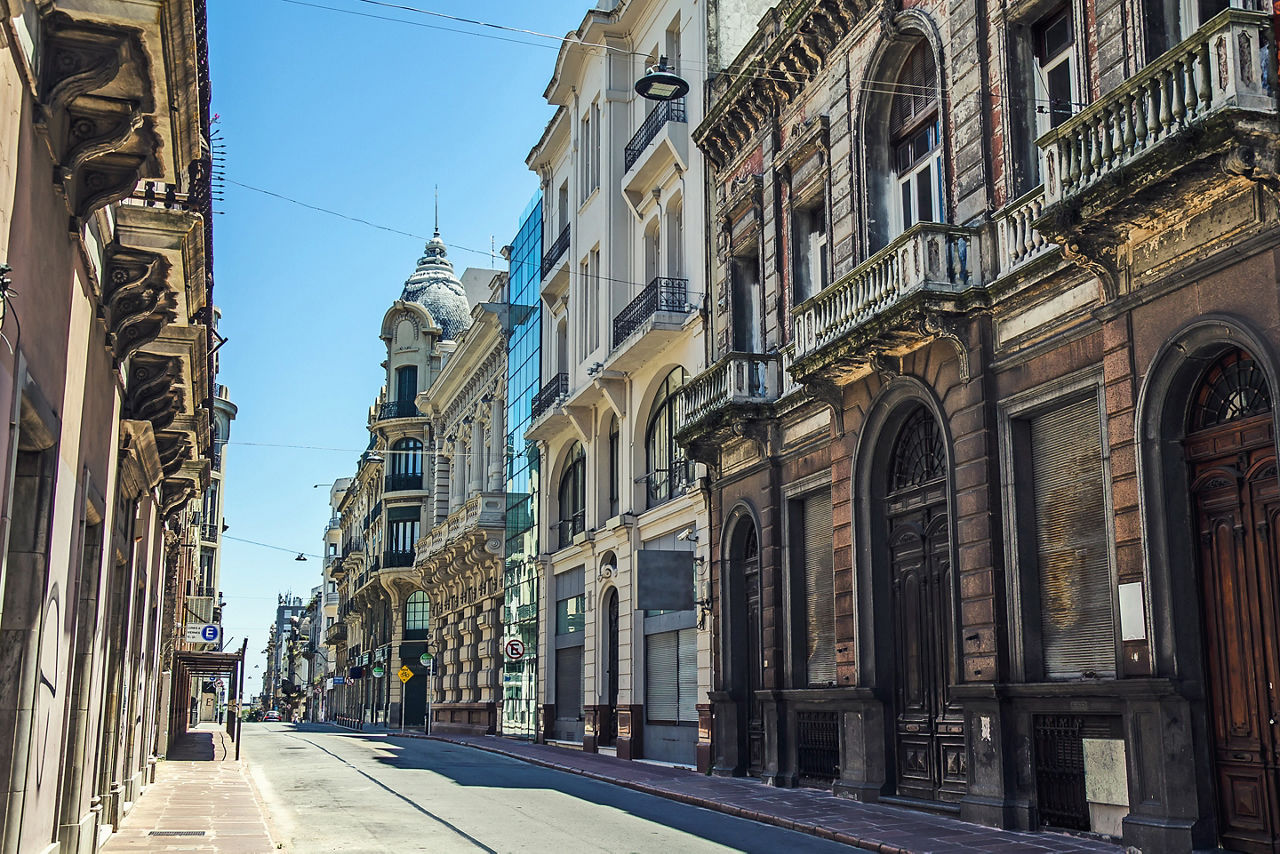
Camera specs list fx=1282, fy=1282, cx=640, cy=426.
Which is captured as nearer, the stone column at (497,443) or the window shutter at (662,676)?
the window shutter at (662,676)

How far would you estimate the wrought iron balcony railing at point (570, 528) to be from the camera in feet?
114

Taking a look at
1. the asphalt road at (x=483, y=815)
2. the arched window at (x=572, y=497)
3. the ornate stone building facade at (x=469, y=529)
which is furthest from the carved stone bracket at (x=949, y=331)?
the ornate stone building facade at (x=469, y=529)

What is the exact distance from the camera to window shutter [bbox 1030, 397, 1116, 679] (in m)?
13.7

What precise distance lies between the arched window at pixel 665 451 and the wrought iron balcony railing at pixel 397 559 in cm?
3573

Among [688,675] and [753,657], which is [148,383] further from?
[688,675]

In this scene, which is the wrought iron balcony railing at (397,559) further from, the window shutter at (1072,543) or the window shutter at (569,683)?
the window shutter at (1072,543)

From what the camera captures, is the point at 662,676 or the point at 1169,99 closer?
the point at 1169,99

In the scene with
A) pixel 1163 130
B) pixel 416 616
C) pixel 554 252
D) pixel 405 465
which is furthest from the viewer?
pixel 405 465

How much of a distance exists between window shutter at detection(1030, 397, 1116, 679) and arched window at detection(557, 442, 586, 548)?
20352 millimetres

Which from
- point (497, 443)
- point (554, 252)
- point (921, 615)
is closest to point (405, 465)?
point (497, 443)

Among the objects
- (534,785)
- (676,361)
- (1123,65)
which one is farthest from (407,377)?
(1123,65)

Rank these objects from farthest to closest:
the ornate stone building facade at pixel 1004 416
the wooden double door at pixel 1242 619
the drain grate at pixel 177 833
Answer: the drain grate at pixel 177 833 < the ornate stone building facade at pixel 1004 416 < the wooden double door at pixel 1242 619

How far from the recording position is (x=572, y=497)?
35781mm

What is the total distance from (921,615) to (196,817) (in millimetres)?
A: 9741
